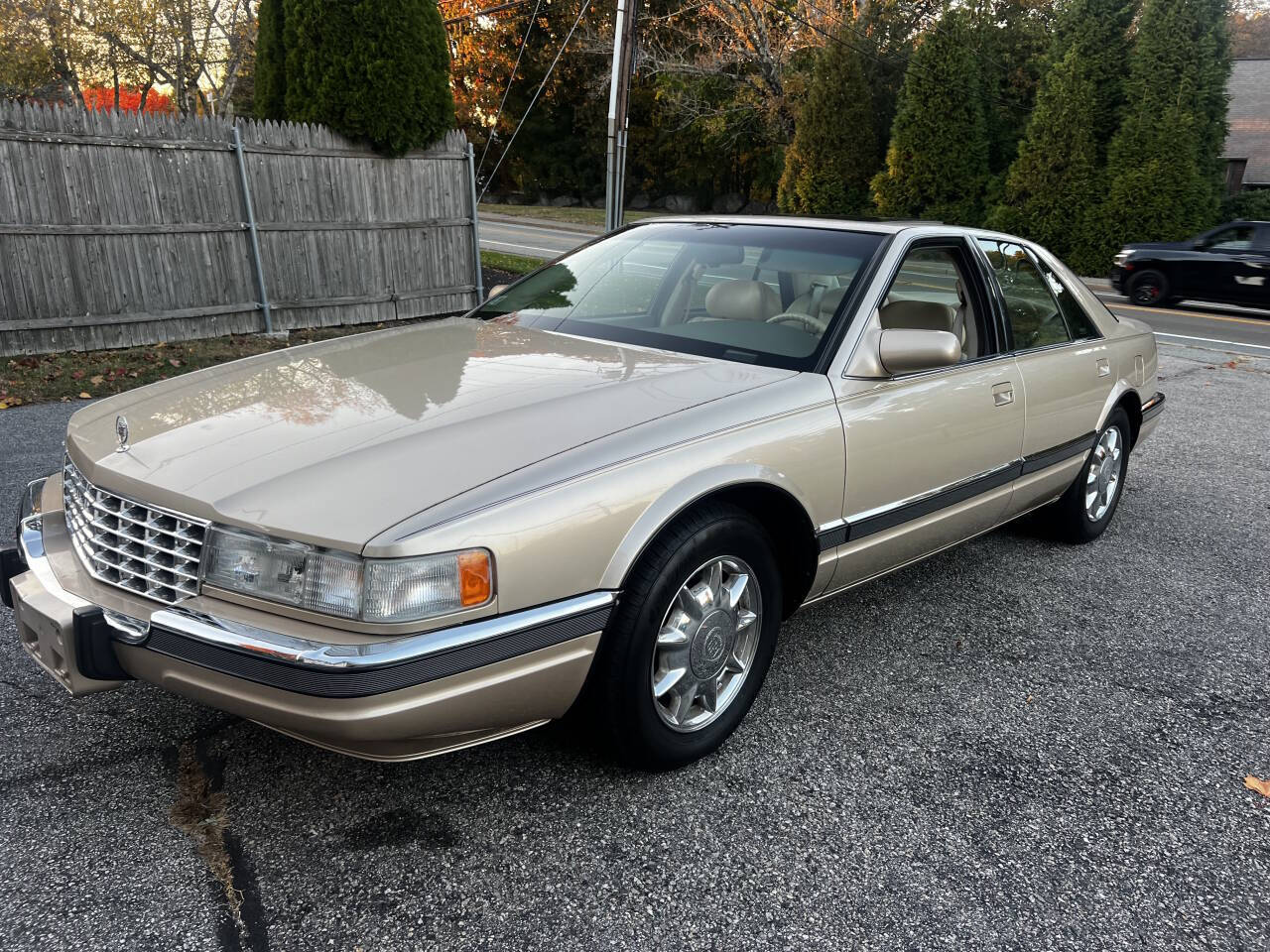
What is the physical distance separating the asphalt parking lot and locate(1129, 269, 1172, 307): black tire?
14.4 metres

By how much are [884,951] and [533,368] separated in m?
1.87

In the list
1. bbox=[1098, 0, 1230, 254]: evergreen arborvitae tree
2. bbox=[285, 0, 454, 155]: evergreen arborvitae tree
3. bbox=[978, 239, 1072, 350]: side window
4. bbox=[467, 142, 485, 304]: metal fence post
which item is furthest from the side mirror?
bbox=[1098, 0, 1230, 254]: evergreen arborvitae tree

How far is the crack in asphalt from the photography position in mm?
2070

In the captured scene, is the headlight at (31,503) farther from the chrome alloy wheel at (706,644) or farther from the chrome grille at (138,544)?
the chrome alloy wheel at (706,644)

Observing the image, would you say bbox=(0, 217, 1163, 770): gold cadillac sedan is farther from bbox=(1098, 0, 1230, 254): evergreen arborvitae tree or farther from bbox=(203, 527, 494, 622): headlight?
bbox=(1098, 0, 1230, 254): evergreen arborvitae tree

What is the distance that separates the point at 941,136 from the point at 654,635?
2265 centimetres

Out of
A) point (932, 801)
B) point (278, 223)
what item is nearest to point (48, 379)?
point (278, 223)

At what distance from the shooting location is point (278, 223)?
9859mm

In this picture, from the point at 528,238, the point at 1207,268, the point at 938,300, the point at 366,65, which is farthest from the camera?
the point at 528,238

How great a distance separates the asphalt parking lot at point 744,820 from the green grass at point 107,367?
4.58 m

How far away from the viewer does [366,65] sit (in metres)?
9.99

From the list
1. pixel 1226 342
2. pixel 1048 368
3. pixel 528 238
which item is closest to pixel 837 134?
pixel 528 238

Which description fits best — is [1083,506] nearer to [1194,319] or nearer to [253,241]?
[253,241]

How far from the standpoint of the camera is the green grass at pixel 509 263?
16.2 m
